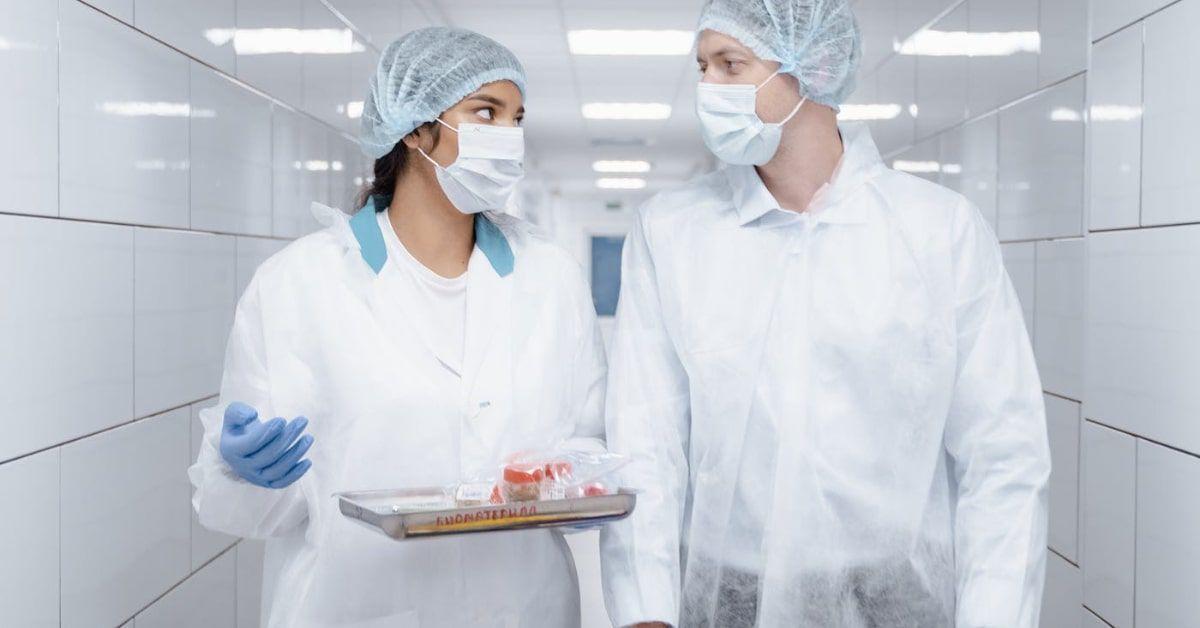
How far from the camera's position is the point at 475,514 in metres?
1.30

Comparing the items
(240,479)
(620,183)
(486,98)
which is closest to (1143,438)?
(486,98)

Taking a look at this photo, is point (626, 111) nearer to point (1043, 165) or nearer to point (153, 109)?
point (1043, 165)

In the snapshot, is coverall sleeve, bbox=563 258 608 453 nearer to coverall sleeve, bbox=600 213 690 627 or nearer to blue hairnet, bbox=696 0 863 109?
coverall sleeve, bbox=600 213 690 627

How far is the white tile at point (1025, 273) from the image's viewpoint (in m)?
2.38

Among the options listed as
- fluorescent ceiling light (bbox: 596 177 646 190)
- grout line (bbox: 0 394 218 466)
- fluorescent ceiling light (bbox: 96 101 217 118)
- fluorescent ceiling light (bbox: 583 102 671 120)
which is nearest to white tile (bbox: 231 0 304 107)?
fluorescent ceiling light (bbox: 96 101 217 118)

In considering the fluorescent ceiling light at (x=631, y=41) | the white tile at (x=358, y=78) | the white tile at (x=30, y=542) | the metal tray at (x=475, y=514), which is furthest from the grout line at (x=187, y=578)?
the fluorescent ceiling light at (x=631, y=41)

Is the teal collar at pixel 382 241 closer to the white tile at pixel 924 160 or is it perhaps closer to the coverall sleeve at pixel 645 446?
the coverall sleeve at pixel 645 446

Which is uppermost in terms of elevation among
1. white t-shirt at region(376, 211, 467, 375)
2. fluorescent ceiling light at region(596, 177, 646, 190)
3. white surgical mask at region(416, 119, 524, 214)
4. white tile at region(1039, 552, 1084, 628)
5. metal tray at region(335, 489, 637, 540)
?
fluorescent ceiling light at region(596, 177, 646, 190)

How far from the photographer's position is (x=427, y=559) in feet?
5.23

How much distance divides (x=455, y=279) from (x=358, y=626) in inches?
22.1

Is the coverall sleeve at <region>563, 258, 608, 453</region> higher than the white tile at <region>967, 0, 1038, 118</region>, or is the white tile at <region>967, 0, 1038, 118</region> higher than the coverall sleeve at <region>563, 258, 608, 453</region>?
the white tile at <region>967, 0, 1038, 118</region>

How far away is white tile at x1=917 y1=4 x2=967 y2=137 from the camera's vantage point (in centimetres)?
287

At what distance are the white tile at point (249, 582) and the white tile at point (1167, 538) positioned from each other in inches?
78.7

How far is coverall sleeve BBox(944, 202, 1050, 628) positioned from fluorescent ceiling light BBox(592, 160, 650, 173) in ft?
31.5
